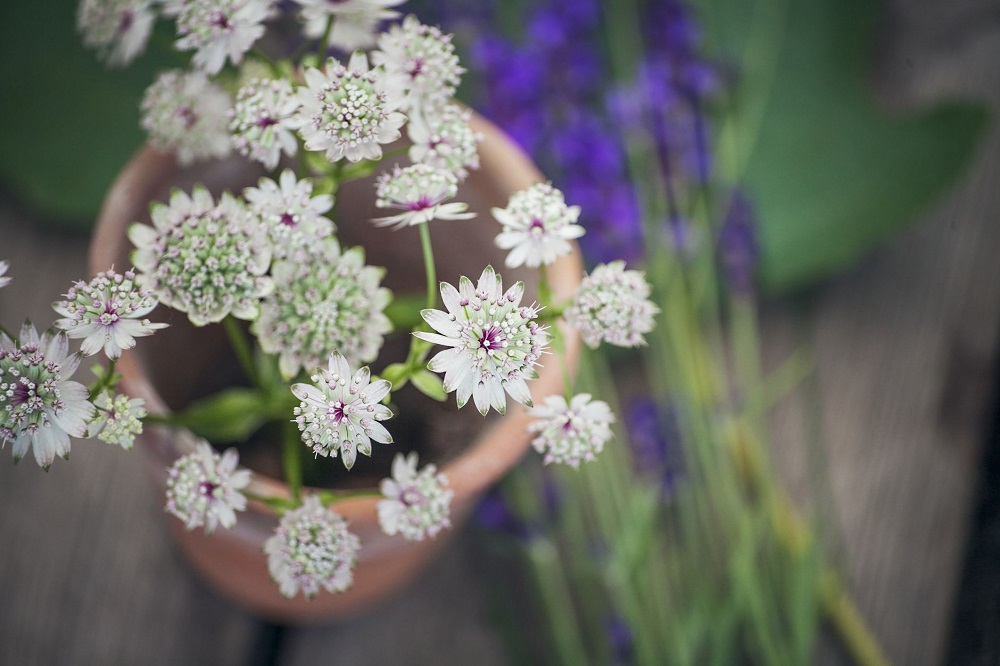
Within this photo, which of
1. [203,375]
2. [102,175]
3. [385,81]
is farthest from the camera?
[102,175]

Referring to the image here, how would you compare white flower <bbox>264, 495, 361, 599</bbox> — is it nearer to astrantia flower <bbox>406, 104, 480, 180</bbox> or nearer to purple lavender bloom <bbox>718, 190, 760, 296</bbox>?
astrantia flower <bbox>406, 104, 480, 180</bbox>

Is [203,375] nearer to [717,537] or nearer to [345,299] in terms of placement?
[345,299]

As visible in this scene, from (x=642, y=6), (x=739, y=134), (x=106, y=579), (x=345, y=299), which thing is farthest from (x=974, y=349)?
(x=106, y=579)

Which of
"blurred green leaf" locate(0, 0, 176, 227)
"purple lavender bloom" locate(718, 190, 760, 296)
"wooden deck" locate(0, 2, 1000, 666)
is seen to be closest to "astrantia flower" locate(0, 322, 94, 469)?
"wooden deck" locate(0, 2, 1000, 666)

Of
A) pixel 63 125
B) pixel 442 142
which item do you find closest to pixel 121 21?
pixel 442 142

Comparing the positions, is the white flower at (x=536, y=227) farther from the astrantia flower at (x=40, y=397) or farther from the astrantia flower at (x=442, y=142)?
the astrantia flower at (x=40, y=397)

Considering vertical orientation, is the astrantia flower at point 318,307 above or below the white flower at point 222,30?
below

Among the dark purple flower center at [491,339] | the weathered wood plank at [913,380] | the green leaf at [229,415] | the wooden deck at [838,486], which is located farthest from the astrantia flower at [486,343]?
the weathered wood plank at [913,380]
